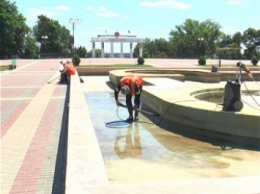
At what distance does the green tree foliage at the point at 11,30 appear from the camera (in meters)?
56.8

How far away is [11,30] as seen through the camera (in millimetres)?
57875

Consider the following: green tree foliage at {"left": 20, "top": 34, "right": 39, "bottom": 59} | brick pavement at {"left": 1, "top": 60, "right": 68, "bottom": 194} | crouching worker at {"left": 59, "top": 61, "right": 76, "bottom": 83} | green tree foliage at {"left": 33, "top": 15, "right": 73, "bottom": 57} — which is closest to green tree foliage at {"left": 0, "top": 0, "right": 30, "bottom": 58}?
green tree foliage at {"left": 20, "top": 34, "right": 39, "bottom": 59}

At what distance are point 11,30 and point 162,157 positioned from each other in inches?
2246

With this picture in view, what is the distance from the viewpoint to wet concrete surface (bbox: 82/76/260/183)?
4.81 metres

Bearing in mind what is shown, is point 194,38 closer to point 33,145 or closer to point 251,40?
point 251,40

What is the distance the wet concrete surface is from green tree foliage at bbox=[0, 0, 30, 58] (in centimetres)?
5363

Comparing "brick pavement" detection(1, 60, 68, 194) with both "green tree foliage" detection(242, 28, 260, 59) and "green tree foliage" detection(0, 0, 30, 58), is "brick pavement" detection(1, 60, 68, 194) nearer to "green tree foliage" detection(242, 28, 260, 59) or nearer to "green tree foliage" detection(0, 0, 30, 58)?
"green tree foliage" detection(0, 0, 30, 58)

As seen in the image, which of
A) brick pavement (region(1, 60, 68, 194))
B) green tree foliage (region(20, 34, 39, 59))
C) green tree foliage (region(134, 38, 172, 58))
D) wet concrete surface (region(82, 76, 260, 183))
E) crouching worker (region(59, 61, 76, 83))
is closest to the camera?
brick pavement (region(1, 60, 68, 194))

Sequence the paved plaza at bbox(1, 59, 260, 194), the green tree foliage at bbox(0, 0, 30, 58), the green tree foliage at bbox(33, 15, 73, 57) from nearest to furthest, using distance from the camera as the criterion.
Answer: the paved plaza at bbox(1, 59, 260, 194) < the green tree foliage at bbox(0, 0, 30, 58) < the green tree foliage at bbox(33, 15, 73, 57)

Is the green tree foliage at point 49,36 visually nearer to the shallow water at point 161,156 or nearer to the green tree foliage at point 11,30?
the green tree foliage at point 11,30

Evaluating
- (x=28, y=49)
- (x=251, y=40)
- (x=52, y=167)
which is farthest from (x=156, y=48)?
(x=52, y=167)

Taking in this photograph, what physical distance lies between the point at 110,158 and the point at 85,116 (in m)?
1.35

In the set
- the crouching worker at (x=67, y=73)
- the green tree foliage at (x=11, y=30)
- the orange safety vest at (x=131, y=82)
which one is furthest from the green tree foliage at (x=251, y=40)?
the orange safety vest at (x=131, y=82)

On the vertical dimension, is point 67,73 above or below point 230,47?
below
